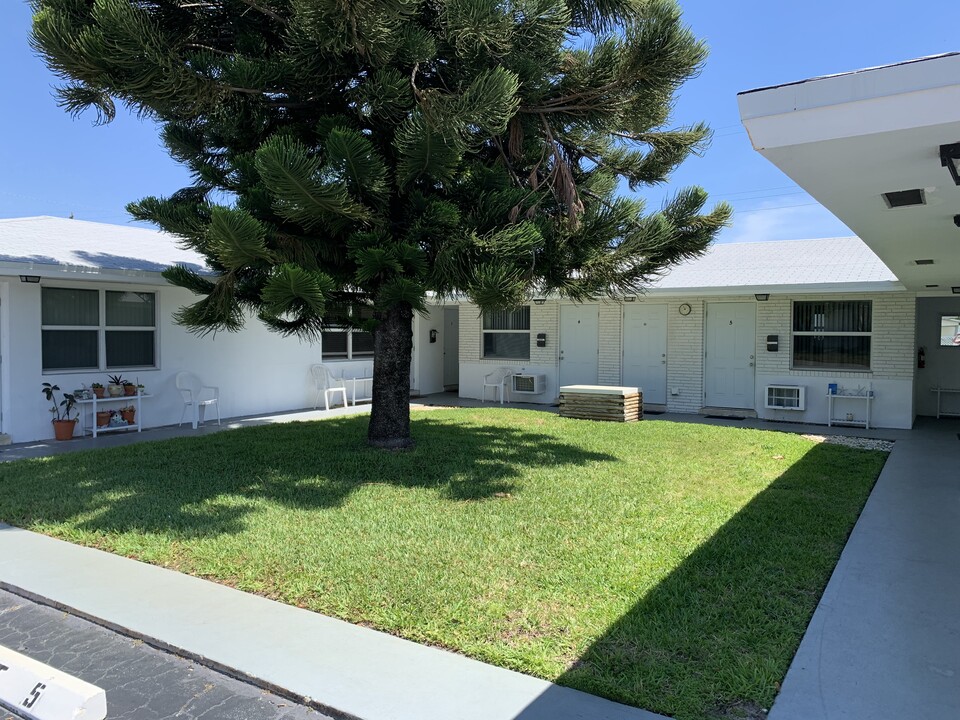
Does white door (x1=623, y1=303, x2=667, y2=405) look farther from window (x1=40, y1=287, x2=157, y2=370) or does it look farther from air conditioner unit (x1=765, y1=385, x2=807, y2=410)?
window (x1=40, y1=287, x2=157, y2=370)

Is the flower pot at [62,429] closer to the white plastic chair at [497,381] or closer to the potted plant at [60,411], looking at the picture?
the potted plant at [60,411]

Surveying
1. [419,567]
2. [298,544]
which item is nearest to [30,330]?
[298,544]

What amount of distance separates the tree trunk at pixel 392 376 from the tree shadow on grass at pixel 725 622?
4.47 m

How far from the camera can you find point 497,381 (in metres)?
15.6

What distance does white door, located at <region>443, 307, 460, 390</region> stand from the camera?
17688 millimetres

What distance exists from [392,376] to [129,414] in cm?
477

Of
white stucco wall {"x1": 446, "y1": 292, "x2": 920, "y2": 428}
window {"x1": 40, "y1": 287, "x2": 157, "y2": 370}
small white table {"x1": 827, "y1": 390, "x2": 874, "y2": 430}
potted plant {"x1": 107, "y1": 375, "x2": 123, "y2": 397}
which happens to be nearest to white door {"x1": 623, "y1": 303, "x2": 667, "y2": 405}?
white stucco wall {"x1": 446, "y1": 292, "x2": 920, "y2": 428}

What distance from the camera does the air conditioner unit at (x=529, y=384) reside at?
14820 mm

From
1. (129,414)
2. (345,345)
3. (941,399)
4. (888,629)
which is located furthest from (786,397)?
(129,414)

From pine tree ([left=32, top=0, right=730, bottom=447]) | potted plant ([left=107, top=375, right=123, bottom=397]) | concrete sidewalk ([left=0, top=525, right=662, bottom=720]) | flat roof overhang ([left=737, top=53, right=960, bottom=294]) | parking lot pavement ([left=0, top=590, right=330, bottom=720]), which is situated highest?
pine tree ([left=32, top=0, right=730, bottom=447])

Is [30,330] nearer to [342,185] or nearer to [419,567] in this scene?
[342,185]

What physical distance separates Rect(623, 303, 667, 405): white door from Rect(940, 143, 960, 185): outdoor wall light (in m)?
10.1

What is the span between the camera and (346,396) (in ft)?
47.1

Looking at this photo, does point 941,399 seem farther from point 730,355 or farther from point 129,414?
point 129,414
